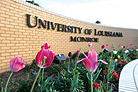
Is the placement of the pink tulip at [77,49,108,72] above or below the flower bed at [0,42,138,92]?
above

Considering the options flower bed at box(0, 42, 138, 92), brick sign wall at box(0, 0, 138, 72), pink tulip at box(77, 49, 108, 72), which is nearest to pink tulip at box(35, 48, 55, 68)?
flower bed at box(0, 42, 138, 92)

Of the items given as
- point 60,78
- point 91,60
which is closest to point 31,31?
point 60,78

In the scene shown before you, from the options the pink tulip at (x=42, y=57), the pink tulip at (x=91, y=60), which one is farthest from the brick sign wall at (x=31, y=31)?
the pink tulip at (x=91, y=60)

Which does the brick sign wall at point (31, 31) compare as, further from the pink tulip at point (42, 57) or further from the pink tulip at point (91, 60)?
the pink tulip at point (91, 60)

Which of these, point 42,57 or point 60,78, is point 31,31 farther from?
point 42,57

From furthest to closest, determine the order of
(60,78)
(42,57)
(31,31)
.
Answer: (31,31)
(60,78)
(42,57)

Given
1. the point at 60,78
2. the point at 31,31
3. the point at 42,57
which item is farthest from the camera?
the point at 31,31

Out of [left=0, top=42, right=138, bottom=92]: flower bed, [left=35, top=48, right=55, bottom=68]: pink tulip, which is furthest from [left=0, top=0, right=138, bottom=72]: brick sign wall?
[left=35, top=48, right=55, bottom=68]: pink tulip

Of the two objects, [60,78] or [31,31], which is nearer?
[60,78]

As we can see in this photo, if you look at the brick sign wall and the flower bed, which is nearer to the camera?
the flower bed

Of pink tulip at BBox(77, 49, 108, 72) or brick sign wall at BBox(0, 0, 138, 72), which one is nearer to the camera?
pink tulip at BBox(77, 49, 108, 72)

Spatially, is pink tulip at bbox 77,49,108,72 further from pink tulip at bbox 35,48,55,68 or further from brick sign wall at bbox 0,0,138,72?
brick sign wall at bbox 0,0,138,72

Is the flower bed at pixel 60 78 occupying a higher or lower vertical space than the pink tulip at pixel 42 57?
lower

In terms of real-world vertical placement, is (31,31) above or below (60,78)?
above
